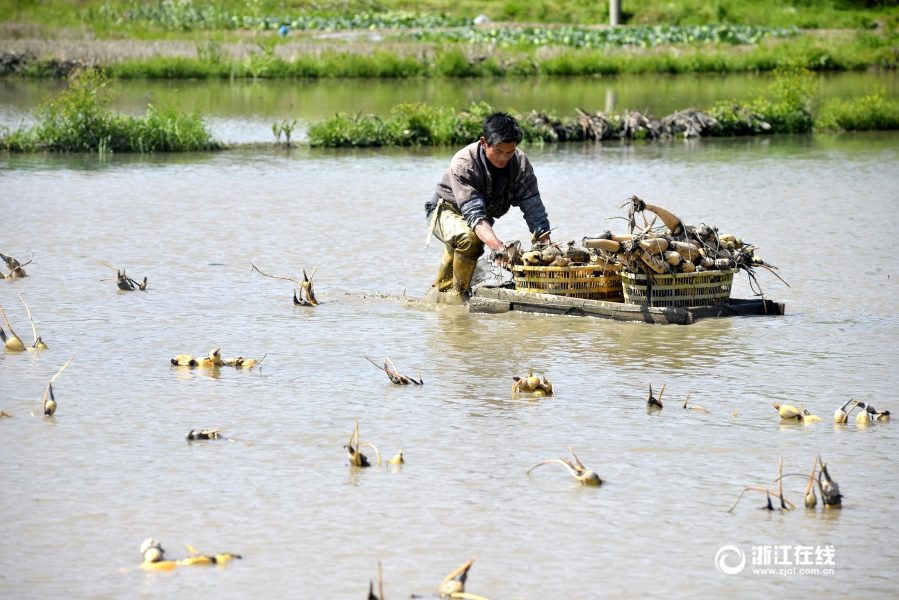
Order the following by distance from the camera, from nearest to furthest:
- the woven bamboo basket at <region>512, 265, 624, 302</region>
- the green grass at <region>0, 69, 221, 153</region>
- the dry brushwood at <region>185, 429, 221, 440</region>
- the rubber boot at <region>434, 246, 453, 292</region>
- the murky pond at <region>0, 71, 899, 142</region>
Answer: the dry brushwood at <region>185, 429, 221, 440</region> → the woven bamboo basket at <region>512, 265, 624, 302</region> → the rubber boot at <region>434, 246, 453, 292</region> → the green grass at <region>0, 69, 221, 153</region> → the murky pond at <region>0, 71, 899, 142</region>

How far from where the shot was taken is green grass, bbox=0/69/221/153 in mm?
16781

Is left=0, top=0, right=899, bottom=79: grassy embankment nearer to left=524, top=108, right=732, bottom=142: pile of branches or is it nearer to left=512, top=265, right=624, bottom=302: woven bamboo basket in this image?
A: left=524, top=108, right=732, bottom=142: pile of branches

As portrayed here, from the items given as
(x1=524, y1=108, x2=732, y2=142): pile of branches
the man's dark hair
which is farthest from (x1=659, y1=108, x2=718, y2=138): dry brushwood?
the man's dark hair

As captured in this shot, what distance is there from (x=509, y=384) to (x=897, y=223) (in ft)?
21.8

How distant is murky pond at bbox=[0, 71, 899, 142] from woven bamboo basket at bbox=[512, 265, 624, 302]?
11486 mm

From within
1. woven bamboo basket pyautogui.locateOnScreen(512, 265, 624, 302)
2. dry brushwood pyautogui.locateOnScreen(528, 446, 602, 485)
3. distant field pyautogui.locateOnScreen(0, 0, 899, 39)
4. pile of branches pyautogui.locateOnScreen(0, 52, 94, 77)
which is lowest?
dry brushwood pyautogui.locateOnScreen(528, 446, 602, 485)

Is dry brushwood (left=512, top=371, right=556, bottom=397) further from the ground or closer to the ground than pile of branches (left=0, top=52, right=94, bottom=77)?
closer to the ground

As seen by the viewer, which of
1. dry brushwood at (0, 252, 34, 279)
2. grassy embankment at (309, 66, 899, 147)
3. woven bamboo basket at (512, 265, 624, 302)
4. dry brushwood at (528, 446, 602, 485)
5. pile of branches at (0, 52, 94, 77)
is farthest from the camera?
pile of branches at (0, 52, 94, 77)

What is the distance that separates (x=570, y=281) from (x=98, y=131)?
418 inches

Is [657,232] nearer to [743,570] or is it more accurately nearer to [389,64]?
[743,570]

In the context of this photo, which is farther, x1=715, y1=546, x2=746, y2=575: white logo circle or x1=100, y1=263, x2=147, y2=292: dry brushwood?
x1=100, y1=263, x2=147, y2=292: dry brushwood

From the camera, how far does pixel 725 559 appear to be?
14.1 feet

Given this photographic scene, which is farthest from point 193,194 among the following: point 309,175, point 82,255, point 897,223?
point 897,223

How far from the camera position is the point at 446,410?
6.04m
